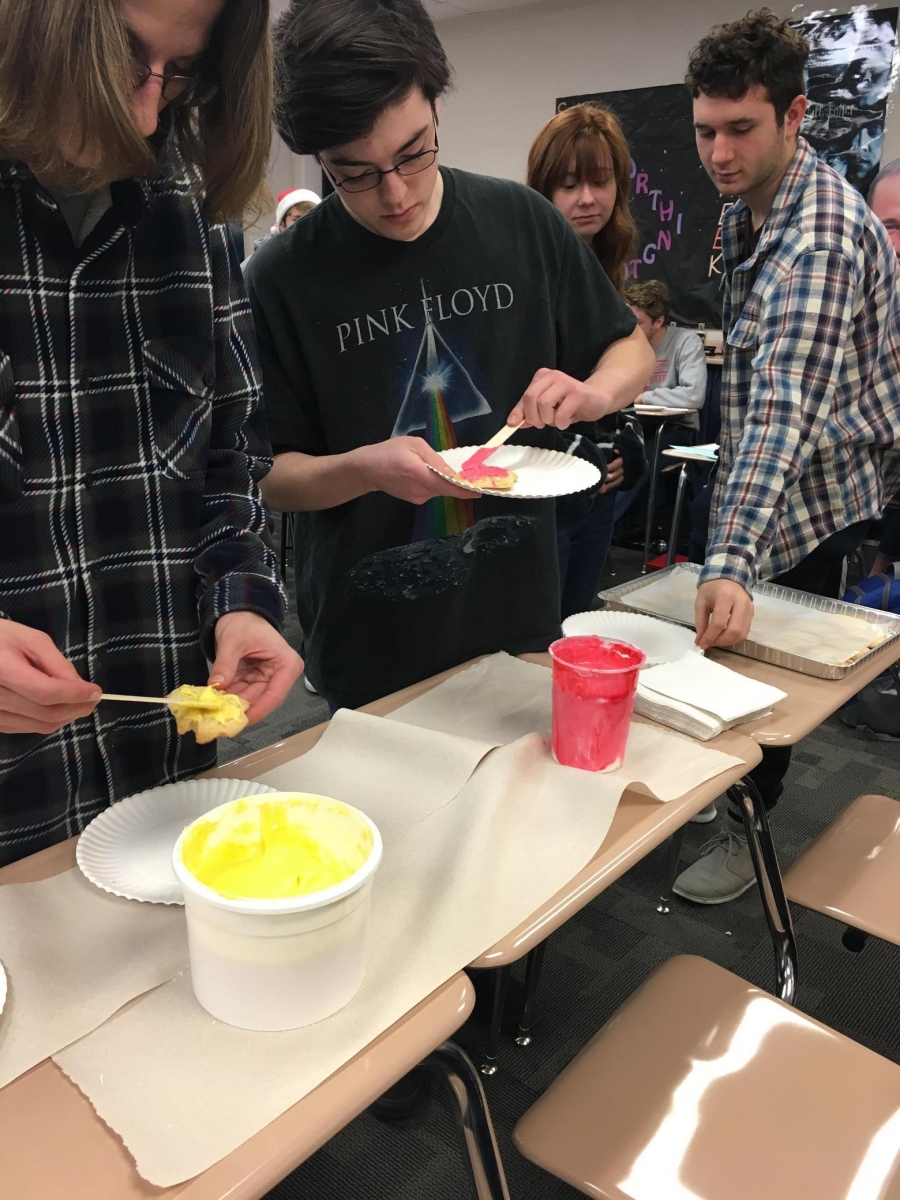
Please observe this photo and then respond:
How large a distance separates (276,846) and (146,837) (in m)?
0.25

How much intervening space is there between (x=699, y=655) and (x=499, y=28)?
18.4 ft

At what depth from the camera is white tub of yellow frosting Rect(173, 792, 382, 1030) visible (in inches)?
25.7

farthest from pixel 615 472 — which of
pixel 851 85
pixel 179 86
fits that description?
pixel 851 85

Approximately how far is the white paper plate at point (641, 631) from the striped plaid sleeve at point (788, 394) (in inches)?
5.2

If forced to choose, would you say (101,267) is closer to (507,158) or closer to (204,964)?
(204,964)

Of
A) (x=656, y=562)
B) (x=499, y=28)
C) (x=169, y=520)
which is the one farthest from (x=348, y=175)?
(x=499, y=28)

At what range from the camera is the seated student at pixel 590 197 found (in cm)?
227

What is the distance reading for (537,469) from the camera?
1441 mm

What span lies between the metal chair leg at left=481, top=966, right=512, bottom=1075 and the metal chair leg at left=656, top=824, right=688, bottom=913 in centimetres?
57

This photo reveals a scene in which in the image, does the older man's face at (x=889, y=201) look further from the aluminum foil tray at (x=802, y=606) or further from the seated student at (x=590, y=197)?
the aluminum foil tray at (x=802, y=606)

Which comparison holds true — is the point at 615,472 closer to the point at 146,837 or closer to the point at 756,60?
the point at 756,60

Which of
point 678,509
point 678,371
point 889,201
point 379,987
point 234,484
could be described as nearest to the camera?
point 379,987

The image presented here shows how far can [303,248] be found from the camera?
136 centimetres

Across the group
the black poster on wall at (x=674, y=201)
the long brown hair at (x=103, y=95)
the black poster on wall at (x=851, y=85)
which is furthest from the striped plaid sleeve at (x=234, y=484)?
the black poster on wall at (x=674, y=201)
